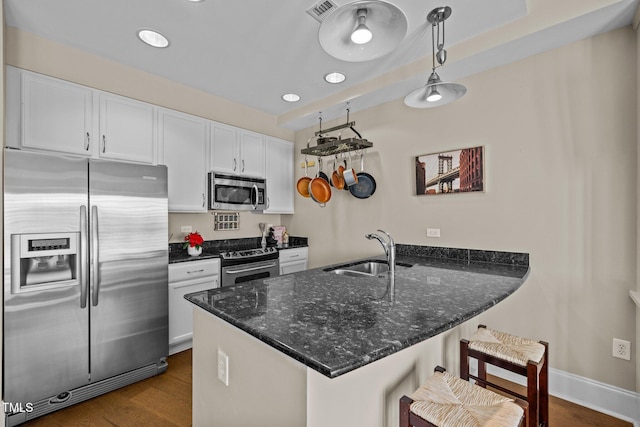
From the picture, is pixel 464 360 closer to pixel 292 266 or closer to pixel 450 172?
pixel 450 172

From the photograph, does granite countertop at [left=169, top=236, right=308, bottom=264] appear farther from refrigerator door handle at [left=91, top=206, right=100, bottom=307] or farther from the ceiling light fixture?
the ceiling light fixture

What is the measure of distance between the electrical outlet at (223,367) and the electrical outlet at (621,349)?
243cm

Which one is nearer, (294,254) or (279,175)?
(294,254)

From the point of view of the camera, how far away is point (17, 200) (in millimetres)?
1845

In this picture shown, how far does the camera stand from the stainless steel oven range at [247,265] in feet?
10.1

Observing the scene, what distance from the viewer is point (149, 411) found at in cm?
202

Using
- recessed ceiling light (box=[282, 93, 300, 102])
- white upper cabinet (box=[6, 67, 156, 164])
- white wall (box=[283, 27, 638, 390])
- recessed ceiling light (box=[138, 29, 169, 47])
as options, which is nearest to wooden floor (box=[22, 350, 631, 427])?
white wall (box=[283, 27, 638, 390])

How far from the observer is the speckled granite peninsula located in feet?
2.98

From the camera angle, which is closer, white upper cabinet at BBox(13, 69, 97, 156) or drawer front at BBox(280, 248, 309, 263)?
white upper cabinet at BBox(13, 69, 97, 156)

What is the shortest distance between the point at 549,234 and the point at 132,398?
321cm

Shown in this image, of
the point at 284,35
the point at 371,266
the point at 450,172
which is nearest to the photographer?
the point at 284,35

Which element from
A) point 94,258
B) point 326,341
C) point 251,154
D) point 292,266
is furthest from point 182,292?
point 326,341

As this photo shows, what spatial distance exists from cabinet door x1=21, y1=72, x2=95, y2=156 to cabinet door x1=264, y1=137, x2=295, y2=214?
73.0 inches

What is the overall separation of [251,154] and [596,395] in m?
3.67
